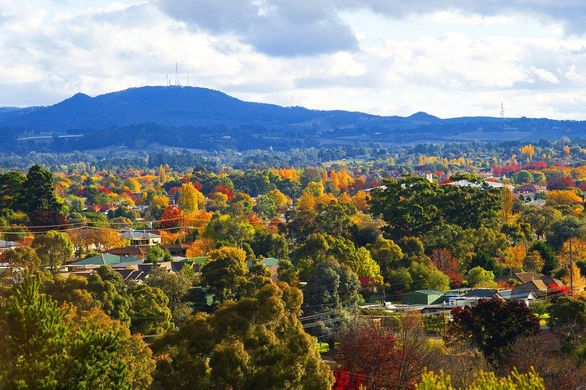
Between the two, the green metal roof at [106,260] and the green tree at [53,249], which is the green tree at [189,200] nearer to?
the green metal roof at [106,260]

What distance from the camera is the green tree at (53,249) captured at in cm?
6350

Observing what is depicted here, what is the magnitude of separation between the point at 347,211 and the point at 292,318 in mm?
45134

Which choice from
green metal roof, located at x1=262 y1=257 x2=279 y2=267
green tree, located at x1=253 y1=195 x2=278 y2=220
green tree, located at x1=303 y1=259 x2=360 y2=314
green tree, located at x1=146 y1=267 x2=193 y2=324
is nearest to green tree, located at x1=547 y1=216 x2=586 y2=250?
green metal roof, located at x1=262 y1=257 x2=279 y2=267

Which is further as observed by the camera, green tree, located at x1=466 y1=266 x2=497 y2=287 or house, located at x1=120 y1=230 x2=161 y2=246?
house, located at x1=120 y1=230 x2=161 y2=246

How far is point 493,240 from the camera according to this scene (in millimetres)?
71750

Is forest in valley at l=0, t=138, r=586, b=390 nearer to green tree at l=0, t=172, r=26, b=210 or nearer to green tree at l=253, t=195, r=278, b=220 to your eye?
green tree at l=0, t=172, r=26, b=210

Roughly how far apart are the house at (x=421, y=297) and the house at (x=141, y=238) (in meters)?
29.4

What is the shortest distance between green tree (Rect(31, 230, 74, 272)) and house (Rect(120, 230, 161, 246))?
19.7 metres

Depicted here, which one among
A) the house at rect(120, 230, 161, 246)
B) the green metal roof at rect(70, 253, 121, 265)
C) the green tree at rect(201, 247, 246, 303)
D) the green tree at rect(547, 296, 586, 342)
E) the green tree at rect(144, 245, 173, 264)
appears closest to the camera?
the green tree at rect(547, 296, 586, 342)

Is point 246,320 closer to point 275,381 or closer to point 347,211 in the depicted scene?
point 275,381

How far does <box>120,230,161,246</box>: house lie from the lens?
8650 centimetres

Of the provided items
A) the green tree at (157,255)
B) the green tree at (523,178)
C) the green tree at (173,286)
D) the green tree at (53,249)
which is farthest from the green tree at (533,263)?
the green tree at (523,178)

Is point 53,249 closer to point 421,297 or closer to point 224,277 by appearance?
point 224,277

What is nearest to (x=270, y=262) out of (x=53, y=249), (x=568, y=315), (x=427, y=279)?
(x=427, y=279)
